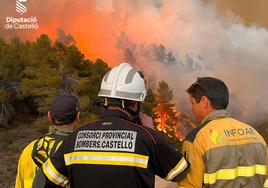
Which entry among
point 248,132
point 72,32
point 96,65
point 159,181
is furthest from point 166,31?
point 248,132

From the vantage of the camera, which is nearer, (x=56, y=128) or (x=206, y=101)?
(x=206, y=101)

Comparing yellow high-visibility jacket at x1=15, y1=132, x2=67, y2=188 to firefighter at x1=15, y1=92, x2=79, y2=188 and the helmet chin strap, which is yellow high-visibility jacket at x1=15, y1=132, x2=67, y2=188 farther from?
the helmet chin strap

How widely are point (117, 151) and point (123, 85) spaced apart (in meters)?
0.42

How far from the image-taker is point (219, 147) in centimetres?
269

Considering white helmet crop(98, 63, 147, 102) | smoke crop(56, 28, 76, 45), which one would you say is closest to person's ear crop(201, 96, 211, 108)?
white helmet crop(98, 63, 147, 102)

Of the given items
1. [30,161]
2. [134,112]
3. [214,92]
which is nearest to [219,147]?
[214,92]

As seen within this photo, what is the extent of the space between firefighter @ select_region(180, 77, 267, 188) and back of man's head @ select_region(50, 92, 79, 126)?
33.4 inches

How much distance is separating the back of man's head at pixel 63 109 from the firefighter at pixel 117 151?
54 cm

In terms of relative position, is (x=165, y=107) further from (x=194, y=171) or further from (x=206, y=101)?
(x=194, y=171)

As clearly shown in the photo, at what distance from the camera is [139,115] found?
2594 millimetres

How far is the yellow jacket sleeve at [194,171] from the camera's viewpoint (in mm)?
2631

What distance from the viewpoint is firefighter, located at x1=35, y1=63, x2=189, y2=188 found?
2344 mm

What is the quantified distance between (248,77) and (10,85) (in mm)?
51172

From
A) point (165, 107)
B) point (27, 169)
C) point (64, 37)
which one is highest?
point (64, 37)
